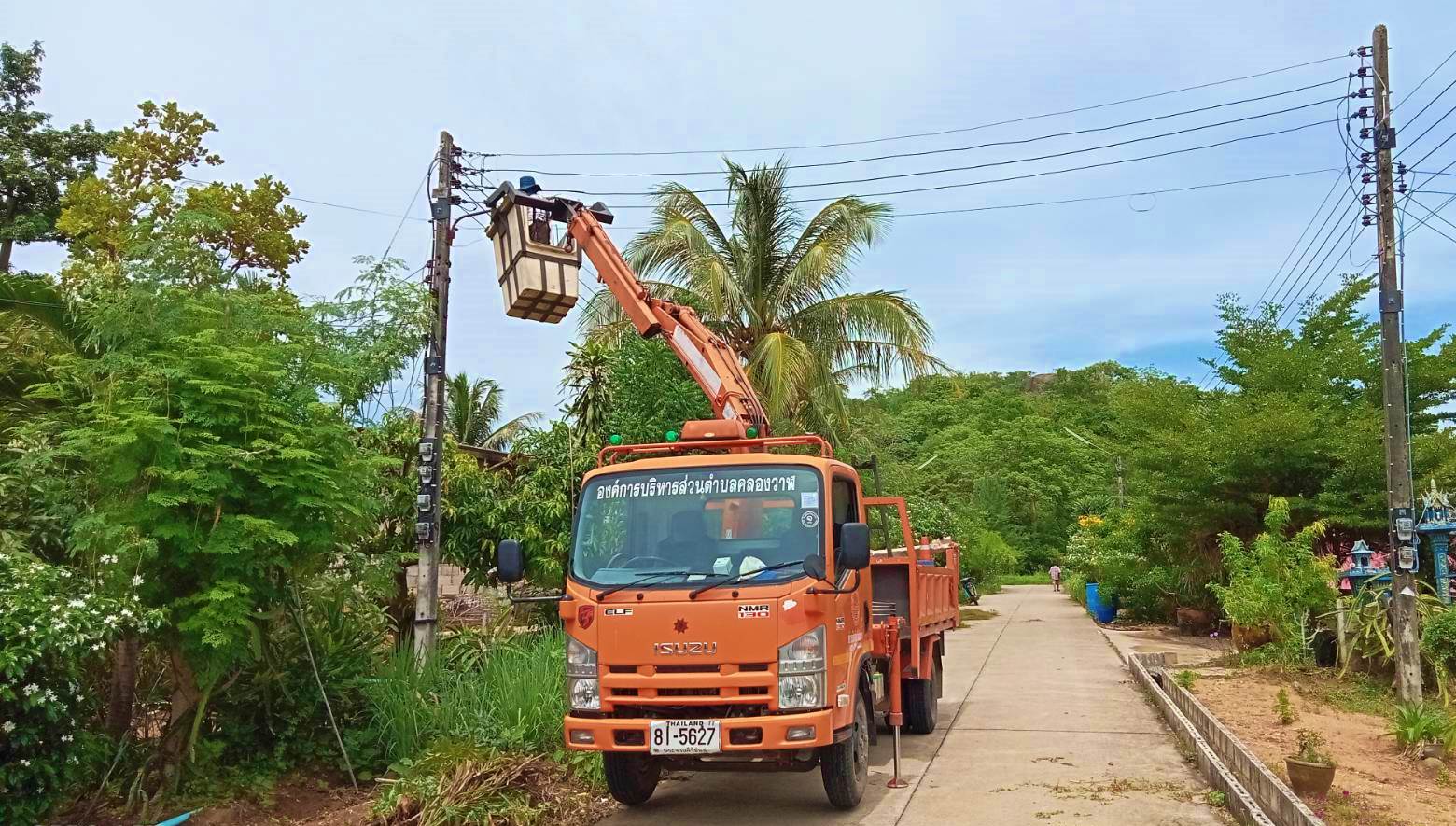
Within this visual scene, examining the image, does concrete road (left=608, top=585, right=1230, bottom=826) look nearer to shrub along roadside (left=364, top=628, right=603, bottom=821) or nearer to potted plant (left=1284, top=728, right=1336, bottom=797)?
potted plant (left=1284, top=728, right=1336, bottom=797)

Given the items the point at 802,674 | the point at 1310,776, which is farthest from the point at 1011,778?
the point at 802,674

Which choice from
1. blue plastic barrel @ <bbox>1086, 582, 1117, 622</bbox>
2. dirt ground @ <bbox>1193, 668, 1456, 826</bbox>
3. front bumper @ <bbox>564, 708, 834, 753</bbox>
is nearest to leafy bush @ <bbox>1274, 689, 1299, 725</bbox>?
dirt ground @ <bbox>1193, 668, 1456, 826</bbox>

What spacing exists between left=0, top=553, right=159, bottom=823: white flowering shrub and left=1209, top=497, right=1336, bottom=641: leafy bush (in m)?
13.2

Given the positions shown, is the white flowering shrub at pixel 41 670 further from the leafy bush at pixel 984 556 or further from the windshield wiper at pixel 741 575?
the leafy bush at pixel 984 556

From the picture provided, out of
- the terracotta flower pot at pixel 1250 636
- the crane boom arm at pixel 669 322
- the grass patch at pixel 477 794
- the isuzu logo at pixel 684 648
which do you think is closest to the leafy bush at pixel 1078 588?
the terracotta flower pot at pixel 1250 636

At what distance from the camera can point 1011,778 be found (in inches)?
320

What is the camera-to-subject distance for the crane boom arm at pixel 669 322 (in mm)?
9641

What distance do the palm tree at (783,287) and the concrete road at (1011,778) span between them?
6151mm

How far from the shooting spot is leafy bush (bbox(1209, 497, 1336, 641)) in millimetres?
13859

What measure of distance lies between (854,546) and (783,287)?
11.6 meters

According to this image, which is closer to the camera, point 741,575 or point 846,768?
point 741,575

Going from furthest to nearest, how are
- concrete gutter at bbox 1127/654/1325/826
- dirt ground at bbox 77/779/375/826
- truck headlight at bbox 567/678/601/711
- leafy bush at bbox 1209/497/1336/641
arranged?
leafy bush at bbox 1209/497/1336/641, dirt ground at bbox 77/779/375/826, truck headlight at bbox 567/678/601/711, concrete gutter at bbox 1127/654/1325/826

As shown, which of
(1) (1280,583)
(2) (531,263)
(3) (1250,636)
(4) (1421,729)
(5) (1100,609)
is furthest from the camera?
(5) (1100,609)

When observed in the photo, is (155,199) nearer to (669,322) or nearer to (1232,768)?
(669,322)
